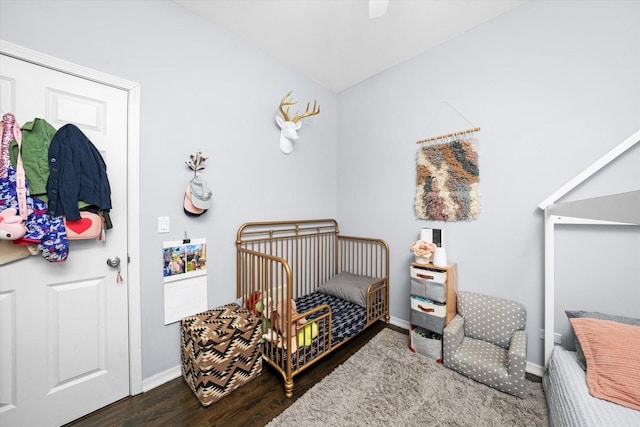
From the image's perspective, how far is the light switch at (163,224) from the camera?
1706 millimetres

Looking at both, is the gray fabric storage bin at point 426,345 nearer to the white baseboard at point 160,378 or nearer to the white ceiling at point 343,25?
the white baseboard at point 160,378

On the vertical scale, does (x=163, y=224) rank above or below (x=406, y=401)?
above

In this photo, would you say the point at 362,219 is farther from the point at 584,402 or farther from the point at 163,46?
the point at 163,46

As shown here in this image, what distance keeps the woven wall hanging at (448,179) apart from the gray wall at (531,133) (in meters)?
0.07

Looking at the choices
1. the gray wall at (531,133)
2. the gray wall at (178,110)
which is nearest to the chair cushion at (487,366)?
the gray wall at (531,133)

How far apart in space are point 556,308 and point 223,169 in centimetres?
271

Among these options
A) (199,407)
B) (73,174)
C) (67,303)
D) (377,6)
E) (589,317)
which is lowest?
(199,407)

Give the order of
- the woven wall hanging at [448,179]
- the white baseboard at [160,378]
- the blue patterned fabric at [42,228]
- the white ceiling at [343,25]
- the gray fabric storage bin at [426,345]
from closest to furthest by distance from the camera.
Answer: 1. the blue patterned fabric at [42,228]
2. the white baseboard at [160,378]
3. the white ceiling at [343,25]
4. the gray fabric storage bin at [426,345]
5. the woven wall hanging at [448,179]

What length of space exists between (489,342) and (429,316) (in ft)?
1.60

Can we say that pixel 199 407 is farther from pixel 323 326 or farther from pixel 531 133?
pixel 531 133

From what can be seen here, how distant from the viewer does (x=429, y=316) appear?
1996 millimetres

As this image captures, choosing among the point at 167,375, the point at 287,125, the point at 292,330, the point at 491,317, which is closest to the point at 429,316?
the point at 491,317

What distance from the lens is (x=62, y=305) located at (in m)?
1.39

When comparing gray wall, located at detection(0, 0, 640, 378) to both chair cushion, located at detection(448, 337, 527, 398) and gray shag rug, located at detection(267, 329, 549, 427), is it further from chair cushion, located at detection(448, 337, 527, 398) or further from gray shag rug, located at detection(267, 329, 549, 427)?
gray shag rug, located at detection(267, 329, 549, 427)
